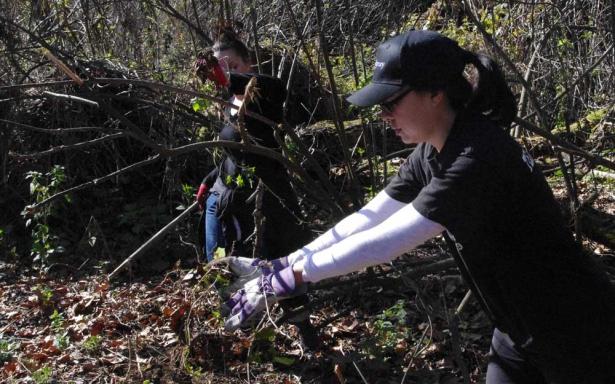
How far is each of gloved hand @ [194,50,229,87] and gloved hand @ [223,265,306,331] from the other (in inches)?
53.2

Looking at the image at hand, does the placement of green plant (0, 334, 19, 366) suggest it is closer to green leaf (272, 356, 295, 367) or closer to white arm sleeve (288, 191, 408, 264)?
green leaf (272, 356, 295, 367)

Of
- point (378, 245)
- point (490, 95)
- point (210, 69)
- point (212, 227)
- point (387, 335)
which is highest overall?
point (210, 69)

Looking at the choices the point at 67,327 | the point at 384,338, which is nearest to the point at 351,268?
the point at 384,338

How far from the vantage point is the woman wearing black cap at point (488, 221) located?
1.99m

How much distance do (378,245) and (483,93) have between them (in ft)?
1.68

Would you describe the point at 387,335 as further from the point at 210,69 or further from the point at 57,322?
the point at 57,322

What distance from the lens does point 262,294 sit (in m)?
2.44

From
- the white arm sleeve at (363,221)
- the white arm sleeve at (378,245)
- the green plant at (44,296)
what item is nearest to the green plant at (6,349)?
the green plant at (44,296)

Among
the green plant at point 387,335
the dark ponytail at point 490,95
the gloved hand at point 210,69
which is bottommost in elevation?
the green plant at point 387,335

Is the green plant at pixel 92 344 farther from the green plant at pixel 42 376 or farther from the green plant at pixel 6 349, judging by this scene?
the green plant at pixel 6 349

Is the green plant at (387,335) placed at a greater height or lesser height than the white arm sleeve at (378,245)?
lesser

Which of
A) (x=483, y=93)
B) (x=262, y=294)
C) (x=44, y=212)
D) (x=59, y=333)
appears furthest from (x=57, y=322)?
(x=483, y=93)

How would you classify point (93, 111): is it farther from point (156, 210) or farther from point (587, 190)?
point (587, 190)

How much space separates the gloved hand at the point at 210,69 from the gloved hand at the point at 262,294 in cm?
135
